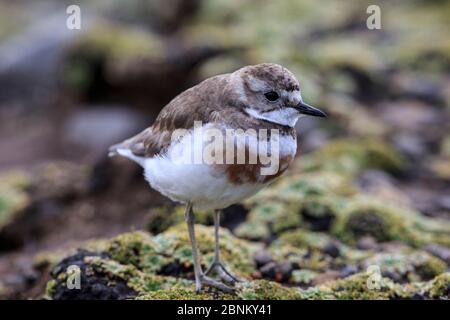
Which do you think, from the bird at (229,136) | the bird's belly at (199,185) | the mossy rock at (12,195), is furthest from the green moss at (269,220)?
the mossy rock at (12,195)

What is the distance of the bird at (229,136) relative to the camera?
216 inches

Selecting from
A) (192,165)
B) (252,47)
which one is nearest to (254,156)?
(192,165)

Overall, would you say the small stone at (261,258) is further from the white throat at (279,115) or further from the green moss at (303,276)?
the white throat at (279,115)

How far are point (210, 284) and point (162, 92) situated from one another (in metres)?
6.91

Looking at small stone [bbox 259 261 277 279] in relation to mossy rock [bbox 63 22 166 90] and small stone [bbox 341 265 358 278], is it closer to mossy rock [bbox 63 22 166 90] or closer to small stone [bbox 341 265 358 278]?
small stone [bbox 341 265 358 278]

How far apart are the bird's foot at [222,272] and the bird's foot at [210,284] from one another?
0.17m

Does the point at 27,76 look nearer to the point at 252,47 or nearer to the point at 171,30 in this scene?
the point at 171,30

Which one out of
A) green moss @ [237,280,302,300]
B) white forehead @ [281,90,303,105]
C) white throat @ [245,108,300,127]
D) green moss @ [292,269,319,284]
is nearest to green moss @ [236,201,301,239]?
green moss @ [292,269,319,284]

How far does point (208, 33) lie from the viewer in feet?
49.3

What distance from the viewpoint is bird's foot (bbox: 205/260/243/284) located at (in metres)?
6.34

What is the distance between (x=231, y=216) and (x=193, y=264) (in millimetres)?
1778

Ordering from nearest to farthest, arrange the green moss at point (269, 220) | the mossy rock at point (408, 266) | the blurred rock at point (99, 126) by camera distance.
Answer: the mossy rock at point (408, 266) < the green moss at point (269, 220) < the blurred rock at point (99, 126)

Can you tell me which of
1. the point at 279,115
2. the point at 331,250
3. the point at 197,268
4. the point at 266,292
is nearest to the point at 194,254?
the point at 197,268

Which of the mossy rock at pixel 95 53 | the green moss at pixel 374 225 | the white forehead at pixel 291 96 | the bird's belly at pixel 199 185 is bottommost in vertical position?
the green moss at pixel 374 225
